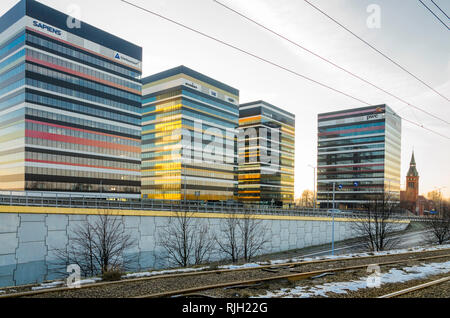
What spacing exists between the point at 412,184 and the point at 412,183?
586mm

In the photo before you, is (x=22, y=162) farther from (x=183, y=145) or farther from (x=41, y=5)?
(x=183, y=145)

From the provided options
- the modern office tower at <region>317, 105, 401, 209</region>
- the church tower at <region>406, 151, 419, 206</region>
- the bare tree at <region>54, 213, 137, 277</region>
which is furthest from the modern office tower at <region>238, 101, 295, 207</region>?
the bare tree at <region>54, 213, 137, 277</region>

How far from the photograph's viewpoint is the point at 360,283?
1180 cm

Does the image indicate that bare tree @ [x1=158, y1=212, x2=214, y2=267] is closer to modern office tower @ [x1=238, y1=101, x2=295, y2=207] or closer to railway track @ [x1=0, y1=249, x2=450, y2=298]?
railway track @ [x1=0, y1=249, x2=450, y2=298]

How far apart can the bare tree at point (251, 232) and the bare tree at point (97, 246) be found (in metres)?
13.0

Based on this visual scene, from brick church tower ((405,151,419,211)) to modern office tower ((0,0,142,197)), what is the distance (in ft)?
Answer: 457

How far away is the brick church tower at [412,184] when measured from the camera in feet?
529

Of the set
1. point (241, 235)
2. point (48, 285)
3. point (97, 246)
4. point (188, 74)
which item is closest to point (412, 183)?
point (188, 74)

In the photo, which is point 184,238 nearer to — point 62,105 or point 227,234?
point 227,234

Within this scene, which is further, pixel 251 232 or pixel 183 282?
pixel 251 232

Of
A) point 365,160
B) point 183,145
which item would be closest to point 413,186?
point 365,160

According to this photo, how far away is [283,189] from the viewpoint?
15988 cm

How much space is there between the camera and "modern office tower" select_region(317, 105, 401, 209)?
13988 centimetres

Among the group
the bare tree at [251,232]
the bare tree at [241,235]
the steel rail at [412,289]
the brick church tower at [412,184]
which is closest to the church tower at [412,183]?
the brick church tower at [412,184]
